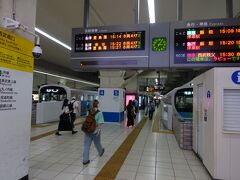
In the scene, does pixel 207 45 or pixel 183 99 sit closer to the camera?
pixel 207 45

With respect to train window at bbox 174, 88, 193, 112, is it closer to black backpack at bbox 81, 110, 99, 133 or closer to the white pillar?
black backpack at bbox 81, 110, 99, 133

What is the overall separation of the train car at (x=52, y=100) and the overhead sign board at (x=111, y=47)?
27.3 feet

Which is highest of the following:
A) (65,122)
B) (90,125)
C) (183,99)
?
(183,99)

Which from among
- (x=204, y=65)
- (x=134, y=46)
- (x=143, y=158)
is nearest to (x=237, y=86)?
(x=204, y=65)

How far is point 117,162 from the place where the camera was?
5.29 m

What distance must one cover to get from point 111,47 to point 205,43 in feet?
5.61

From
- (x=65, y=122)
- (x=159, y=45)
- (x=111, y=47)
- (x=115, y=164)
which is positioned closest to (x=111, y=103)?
(x=65, y=122)

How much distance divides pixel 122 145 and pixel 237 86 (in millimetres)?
4035

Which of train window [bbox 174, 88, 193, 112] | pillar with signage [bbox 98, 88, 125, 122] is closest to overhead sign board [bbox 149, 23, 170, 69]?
train window [bbox 174, 88, 193, 112]

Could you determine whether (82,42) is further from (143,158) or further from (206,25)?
(143,158)

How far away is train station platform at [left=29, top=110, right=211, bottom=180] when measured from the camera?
443 centimetres

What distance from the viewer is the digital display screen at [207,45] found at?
3830 mm

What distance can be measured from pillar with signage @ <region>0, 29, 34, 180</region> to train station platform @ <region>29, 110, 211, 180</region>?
2.12 feet

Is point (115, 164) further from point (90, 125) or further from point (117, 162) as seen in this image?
point (90, 125)
